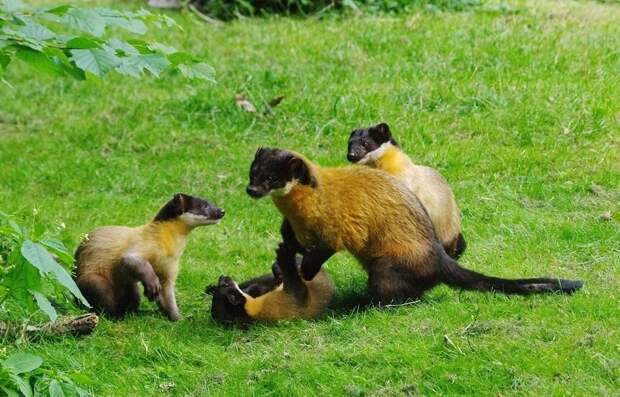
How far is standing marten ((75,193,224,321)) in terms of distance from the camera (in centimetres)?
839

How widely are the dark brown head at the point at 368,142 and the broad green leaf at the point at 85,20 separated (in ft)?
11.6

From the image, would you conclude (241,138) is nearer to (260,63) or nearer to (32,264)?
(260,63)

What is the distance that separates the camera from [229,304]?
26.6ft

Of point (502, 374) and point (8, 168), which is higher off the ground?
point (502, 374)

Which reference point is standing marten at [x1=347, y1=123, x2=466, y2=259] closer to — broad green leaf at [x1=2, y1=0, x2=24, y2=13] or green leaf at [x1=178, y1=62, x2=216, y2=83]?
green leaf at [x1=178, y1=62, x2=216, y2=83]

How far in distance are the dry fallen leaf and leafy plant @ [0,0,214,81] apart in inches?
239

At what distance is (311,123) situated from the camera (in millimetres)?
12203

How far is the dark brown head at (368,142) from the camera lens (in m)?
9.48

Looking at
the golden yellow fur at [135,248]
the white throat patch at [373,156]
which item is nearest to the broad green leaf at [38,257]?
the golden yellow fur at [135,248]

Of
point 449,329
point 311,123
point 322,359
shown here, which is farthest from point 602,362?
point 311,123

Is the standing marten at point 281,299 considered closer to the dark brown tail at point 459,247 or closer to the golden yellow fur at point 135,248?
the golden yellow fur at point 135,248

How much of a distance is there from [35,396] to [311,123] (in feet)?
20.4

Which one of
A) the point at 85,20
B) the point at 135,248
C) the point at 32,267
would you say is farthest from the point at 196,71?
the point at 135,248

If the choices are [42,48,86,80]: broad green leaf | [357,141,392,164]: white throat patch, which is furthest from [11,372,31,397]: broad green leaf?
[357,141,392,164]: white throat patch
